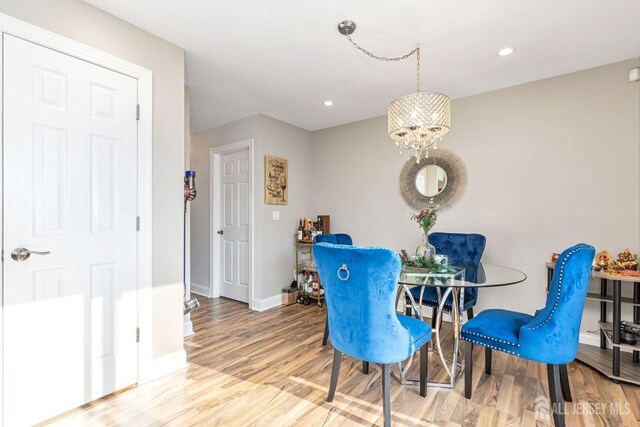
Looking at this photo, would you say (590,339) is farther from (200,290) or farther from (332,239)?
(200,290)

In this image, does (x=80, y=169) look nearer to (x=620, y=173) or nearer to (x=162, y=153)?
(x=162, y=153)

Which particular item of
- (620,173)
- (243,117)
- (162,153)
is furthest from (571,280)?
(243,117)

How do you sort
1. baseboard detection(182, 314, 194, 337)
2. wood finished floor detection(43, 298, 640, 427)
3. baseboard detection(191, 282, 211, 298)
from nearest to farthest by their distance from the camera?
wood finished floor detection(43, 298, 640, 427) < baseboard detection(182, 314, 194, 337) < baseboard detection(191, 282, 211, 298)

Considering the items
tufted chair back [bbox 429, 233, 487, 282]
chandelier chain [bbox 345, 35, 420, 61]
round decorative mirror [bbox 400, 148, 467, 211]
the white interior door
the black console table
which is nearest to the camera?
the black console table

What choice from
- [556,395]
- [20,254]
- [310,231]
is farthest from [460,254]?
[20,254]

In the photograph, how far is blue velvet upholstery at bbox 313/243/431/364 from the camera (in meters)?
1.45

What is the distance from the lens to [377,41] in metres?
2.15

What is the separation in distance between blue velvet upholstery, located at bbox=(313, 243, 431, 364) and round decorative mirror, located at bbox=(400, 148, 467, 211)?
1994mm

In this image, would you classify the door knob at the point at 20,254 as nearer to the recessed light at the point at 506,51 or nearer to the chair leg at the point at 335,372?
the chair leg at the point at 335,372

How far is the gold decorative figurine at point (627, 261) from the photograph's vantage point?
219 centimetres

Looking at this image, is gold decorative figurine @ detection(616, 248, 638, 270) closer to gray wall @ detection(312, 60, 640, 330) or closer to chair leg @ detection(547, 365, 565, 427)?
gray wall @ detection(312, 60, 640, 330)

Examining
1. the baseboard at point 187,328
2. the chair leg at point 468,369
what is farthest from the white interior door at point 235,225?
the chair leg at point 468,369

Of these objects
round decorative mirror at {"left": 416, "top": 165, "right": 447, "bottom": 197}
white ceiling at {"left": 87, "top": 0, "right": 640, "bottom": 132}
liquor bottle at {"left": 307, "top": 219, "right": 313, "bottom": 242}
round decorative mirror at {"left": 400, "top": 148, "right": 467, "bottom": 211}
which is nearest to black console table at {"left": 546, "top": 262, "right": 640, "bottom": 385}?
round decorative mirror at {"left": 400, "top": 148, "right": 467, "bottom": 211}

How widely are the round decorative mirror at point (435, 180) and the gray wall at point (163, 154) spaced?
96.5 inches
